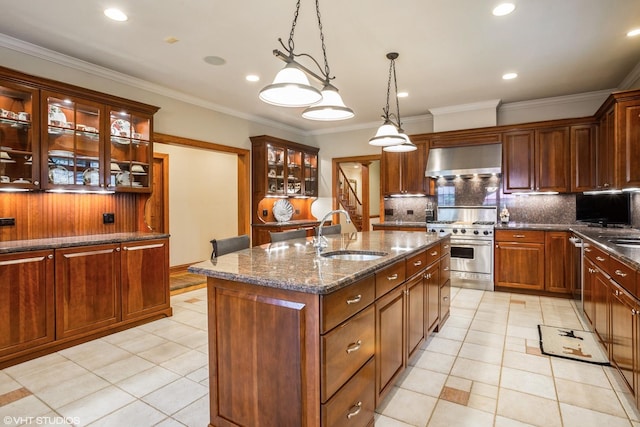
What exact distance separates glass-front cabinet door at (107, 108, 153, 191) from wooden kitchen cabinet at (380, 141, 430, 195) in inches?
144

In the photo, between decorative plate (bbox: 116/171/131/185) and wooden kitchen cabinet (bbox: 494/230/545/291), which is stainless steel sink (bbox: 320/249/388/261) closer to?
decorative plate (bbox: 116/171/131/185)

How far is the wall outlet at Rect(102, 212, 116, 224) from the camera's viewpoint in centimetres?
379

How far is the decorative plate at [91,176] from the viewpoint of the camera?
3.45 meters

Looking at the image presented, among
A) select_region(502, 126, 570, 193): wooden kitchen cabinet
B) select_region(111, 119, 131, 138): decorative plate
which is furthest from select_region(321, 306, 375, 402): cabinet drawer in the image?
select_region(502, 126, 570, 193): wooden kitchen cabinet

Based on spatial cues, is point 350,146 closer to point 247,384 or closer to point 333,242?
point 333,242

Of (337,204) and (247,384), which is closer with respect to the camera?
(247,384)

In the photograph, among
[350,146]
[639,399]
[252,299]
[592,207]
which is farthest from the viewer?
[350,146]

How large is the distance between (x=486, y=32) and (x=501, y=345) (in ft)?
9.22

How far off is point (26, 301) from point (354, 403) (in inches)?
108

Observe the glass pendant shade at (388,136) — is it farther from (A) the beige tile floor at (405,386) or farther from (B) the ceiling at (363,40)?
(A) the beige tile floor at (405,386)

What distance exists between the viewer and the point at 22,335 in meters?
2.75

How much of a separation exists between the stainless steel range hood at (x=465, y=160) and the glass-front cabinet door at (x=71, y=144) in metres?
4.45

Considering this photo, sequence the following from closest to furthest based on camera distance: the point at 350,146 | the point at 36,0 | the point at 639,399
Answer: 1. the point at 639,399
2. the point at 36,0
3. the point at 350,146

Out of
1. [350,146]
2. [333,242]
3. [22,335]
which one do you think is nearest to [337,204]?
[350,146]
